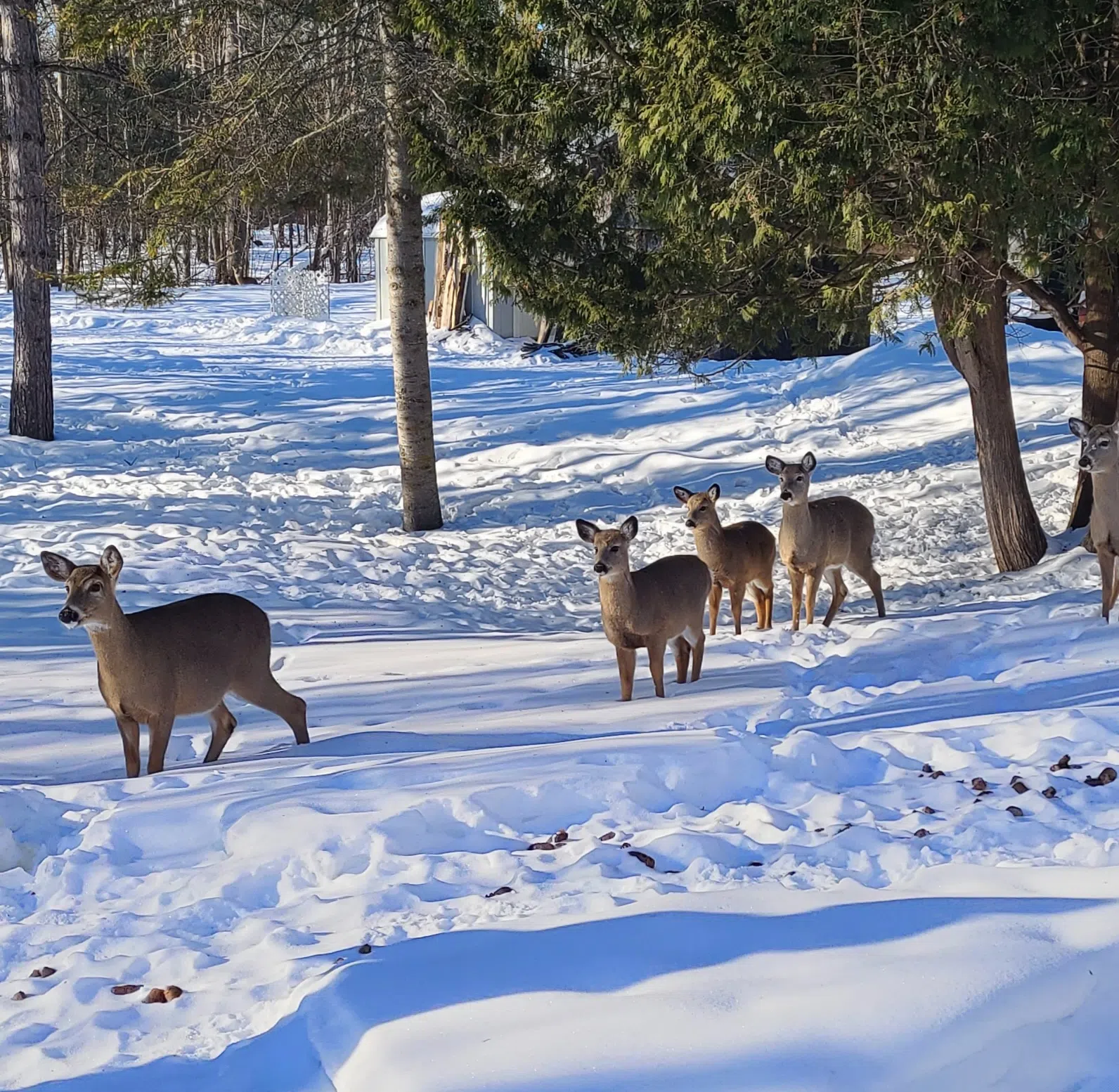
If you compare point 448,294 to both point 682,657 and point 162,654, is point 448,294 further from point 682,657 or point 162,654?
point 162,654

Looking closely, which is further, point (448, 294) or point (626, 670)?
point (448, 294)

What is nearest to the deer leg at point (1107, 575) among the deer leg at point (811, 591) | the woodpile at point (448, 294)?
the deer leg at point (811, 591)

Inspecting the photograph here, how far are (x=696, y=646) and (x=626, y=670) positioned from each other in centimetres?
79

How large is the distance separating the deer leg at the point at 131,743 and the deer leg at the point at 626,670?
113 inches

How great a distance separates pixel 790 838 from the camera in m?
5.36

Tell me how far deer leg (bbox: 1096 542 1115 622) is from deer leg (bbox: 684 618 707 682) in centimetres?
284

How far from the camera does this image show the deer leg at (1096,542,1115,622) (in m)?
9.30

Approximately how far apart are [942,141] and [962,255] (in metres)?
1.41

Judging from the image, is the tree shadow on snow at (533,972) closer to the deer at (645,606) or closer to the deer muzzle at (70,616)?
the deer muzzle at (70,616)

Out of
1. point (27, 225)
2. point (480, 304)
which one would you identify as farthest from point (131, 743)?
point (480, 304)

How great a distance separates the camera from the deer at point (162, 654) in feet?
22.5

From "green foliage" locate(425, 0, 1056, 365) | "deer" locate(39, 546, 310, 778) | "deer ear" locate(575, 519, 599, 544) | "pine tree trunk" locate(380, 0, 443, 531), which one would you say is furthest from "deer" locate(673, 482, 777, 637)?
"pine tree trunk" locate(380, 0, 443, 531)

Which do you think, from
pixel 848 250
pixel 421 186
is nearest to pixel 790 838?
pixel 848 250

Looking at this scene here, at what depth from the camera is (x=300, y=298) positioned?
39.8m
